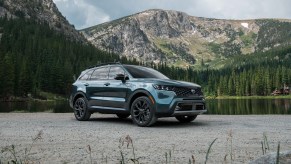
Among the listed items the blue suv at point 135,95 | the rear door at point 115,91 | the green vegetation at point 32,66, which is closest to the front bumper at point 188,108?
the blue suv at point 135,95

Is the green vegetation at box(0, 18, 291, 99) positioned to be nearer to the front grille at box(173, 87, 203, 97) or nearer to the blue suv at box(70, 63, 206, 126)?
the blue suv at box(70, 63, 206, 126)

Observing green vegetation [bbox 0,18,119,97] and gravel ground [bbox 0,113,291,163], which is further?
green vegetation [bbox 0,18,119,97]

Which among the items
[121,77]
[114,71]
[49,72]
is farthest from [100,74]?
[49,72]

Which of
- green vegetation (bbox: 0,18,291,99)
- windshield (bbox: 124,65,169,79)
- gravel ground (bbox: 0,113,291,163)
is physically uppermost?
green vegetation (bbox: 0,18,291,99)

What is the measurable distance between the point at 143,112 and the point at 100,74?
12.4 ft

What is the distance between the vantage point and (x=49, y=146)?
8539 millimetres

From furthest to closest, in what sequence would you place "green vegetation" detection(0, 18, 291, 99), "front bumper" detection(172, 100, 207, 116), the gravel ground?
1. "green vegetation" detection(0, 18, 291, 99)
2. "front bumper" detection(172, 100, 207, 116)
3. the gravel ground

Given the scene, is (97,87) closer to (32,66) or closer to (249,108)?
(249,108)

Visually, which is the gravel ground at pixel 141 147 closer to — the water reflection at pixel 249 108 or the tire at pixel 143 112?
the tire at pixel 143 112

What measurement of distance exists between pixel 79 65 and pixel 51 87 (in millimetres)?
44367

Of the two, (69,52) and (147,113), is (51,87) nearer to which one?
(69,52)

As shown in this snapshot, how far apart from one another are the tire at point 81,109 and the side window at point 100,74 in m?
1.20

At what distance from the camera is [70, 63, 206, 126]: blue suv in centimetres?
1321

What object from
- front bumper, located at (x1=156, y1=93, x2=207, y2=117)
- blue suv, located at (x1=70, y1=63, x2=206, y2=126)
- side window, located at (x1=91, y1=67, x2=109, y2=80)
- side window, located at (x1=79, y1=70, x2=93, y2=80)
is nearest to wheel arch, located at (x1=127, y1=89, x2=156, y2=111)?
blue suv, located at (x1=70, y1=63, x2=206, y2=126)
